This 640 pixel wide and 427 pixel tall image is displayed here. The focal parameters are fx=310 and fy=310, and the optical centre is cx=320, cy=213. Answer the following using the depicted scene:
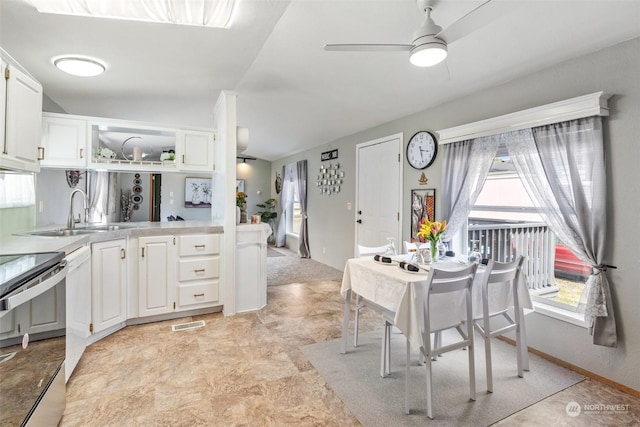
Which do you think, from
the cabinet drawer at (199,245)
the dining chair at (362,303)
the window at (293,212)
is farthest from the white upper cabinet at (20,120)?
the window at (293,212)

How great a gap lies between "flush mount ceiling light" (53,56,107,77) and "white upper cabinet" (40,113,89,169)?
1.89 feet

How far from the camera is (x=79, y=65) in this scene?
2.51 m

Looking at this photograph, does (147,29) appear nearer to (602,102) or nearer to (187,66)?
(187,66)

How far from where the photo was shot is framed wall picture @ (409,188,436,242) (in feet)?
11.5

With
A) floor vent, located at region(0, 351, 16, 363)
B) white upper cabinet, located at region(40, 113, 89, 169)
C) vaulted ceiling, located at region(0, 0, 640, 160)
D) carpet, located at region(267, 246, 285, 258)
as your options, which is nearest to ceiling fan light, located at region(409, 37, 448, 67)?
vaulted ceiling, located at region(0, 0, 640, 160)

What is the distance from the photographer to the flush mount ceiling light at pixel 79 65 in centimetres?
248

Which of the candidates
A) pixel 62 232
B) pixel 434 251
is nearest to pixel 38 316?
pixel 62 232

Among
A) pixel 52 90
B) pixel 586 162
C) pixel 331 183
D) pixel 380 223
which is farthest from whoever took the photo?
pixel 331 183

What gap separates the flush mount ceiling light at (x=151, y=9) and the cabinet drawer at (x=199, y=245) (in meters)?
1.95

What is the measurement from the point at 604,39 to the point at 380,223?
2866 mm

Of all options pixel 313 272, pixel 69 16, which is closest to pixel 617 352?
pixel 313 272

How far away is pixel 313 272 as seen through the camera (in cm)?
530

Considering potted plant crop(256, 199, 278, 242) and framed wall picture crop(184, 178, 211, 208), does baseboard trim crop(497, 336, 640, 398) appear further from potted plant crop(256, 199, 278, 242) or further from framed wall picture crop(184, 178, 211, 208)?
potted plant crop(256, 199, 278, 242)

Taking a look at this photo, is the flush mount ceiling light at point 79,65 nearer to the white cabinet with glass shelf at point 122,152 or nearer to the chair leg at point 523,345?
the white cabinet with glass shelf at point 122,152
